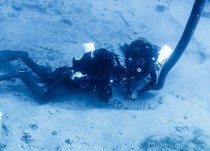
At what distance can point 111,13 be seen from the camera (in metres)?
8.37

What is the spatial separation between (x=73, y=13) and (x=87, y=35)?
1.26 metres

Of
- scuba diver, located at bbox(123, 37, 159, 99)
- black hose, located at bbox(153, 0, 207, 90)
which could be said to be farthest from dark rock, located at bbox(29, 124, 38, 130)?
black hose, located at bbox(153, 0, 207, 90)

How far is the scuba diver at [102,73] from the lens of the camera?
4.36 m

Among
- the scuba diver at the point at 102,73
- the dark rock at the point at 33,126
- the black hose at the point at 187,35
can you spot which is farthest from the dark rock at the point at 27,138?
the black hose at the point at 187,35

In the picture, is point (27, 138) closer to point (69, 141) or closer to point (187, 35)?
point (69, 141)

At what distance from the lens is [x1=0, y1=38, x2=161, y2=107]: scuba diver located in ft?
14.3

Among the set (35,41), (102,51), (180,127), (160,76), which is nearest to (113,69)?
(102,51)

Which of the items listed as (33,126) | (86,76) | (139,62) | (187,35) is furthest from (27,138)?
(187,35)

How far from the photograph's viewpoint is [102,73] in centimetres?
443

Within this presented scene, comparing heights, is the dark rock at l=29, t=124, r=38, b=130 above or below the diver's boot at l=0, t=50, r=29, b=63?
below

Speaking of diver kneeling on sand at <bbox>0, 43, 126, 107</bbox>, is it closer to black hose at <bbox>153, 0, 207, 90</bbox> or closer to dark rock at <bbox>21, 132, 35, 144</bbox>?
dark rock at <bbox>21, 132, 35, 144</bbox>

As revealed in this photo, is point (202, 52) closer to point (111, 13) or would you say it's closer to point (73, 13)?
point (111, 13)

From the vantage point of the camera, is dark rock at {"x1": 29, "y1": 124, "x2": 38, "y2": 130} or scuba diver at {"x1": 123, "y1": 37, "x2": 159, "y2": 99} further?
scuba diver at {"x1": 123, "y1": 37, "x2": 159, "y2": 99}

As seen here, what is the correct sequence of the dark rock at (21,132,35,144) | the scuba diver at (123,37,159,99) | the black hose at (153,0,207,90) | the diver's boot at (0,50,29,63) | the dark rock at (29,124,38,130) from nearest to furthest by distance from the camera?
the dark rock at (21,132,35,144)
the black hose at (153,0,207,90)
the dark rock at (29,124,38,130)
the scuba diver at (123,37,159,99)
the diver's boot at (0,50,29,63)
